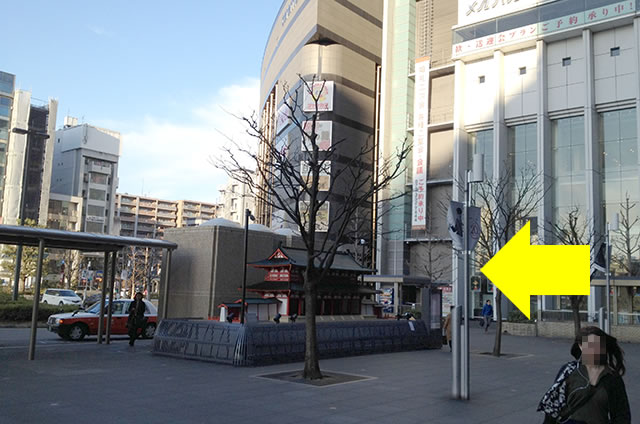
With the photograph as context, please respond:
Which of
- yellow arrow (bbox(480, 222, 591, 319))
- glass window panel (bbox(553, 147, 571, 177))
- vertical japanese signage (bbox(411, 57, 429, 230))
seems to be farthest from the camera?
vertical japanese signage (bbox(411, 57, 429, 230))

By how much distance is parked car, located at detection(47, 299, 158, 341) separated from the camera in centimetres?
2130

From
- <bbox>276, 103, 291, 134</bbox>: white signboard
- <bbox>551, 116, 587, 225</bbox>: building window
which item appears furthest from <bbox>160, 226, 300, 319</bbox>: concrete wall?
<bbox>276, 103, 291, 134</bbox>: white signboard

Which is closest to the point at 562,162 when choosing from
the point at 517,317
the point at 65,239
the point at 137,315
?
the point at 517,317

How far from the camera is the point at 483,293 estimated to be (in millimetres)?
50062

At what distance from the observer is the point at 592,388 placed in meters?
3.94

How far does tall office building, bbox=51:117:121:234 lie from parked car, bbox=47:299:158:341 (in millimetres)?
77765

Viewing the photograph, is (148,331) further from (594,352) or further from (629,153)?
(629,153)

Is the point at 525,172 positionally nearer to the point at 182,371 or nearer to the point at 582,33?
the point at 582,33

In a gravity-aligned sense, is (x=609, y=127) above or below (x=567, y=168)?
above

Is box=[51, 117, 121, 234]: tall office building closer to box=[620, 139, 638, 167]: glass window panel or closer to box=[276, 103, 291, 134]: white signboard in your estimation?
box=[276, 103, 291, 134]: white signboard

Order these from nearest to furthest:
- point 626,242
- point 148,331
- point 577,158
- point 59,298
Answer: point 148,331 → point 626,242 → point 577,158 → point 59,298

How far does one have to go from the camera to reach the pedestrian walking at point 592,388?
387 cm

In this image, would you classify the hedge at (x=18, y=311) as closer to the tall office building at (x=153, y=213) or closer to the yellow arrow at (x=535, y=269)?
the yellow arrow at (x=535, y=269)

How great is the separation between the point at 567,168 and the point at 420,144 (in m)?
13.4
